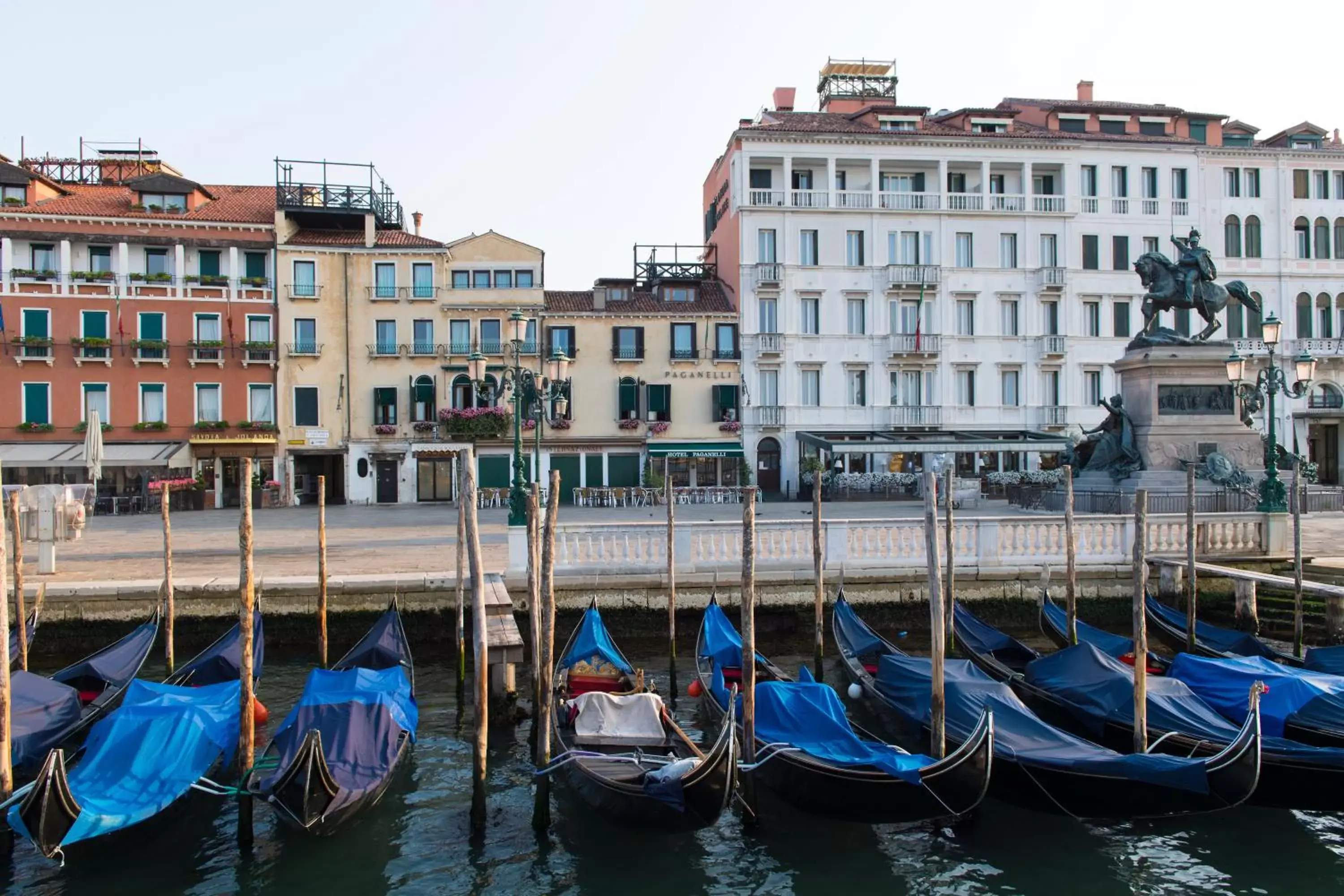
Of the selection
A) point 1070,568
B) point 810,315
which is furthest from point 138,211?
point 1070,568

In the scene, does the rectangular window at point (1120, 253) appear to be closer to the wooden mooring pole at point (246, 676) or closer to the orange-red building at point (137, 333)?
the orange-red building at point (137, 333)

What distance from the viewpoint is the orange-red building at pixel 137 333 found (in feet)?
96.2

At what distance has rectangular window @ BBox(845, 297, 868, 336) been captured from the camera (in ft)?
108

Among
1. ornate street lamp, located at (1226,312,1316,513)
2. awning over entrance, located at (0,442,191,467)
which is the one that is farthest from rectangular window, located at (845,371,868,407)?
awning over entrance, located at (0,442,191,467)

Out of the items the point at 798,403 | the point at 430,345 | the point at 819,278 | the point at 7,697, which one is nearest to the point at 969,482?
the point at 798,403

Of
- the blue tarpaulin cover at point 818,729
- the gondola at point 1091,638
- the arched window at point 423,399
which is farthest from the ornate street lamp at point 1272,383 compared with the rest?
the arched window at point 423,399

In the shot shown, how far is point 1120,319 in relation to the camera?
33906mm

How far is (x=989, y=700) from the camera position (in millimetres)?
7961

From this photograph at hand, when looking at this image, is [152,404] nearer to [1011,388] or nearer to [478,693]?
[478,693]

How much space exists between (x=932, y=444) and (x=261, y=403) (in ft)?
70.7

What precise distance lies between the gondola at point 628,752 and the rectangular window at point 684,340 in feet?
74.8

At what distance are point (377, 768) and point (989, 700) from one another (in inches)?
196

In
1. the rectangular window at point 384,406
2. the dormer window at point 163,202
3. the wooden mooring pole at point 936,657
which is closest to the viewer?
the wooden mooring pole at point 936,657

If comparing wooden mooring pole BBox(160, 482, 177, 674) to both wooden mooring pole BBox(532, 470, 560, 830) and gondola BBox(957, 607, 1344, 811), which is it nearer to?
wooden mooring pole BBox(532, 470, 560, 830)
